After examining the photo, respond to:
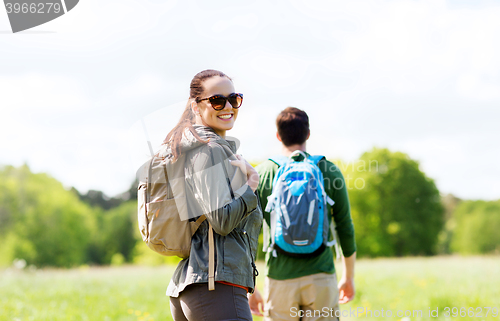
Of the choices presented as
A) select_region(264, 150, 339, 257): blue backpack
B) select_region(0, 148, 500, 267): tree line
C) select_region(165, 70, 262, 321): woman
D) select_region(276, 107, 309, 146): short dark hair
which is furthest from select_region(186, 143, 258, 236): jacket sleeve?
select_region(0, 148, 500, 267): tree line

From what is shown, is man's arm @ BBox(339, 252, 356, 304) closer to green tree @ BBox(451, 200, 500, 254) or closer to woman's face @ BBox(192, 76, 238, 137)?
woman's face @ BBox(192, 76, 238, 137)

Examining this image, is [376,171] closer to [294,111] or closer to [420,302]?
[420,302]

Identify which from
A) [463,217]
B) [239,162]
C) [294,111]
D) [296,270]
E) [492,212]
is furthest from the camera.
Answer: [463,217]

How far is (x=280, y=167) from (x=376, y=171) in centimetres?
3708

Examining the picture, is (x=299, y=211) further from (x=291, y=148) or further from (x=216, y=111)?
(x=216, y=111)

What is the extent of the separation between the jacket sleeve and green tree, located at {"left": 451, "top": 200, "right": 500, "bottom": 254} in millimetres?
52745

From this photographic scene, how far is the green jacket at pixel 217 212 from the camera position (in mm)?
1941

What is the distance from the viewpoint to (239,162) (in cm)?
209

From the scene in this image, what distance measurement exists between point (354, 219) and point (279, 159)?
124ft

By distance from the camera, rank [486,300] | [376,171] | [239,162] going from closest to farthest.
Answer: [239,162] < [486,300] < [376,171]

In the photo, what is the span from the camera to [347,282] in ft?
11.7

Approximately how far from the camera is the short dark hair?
3488 mm

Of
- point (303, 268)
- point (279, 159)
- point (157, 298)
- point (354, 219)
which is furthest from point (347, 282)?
point (354, 219)

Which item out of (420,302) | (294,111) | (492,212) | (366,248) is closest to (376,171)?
(366,248)
